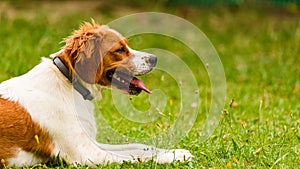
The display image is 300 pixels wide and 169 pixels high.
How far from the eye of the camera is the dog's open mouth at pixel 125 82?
5.41 m

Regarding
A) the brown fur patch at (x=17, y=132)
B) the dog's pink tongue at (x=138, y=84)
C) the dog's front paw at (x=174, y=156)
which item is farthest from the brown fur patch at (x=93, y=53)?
the dog's front paw at (x=174, y=156)

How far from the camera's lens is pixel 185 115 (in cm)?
718

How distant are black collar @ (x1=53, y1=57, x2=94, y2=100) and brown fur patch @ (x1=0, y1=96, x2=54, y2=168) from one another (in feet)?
1.45

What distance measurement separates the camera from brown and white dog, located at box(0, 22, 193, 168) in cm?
514

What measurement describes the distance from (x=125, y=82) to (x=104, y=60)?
241mm

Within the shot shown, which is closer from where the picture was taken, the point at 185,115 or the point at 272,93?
the point at 185,115

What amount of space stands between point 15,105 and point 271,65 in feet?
17.9

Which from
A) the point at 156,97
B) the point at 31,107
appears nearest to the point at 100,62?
the point at 31,107

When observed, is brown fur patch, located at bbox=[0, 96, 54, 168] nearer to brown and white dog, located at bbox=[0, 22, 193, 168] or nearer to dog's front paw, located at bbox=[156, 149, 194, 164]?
brown and white dog, located at bbox=[0, 22, 193, 168]

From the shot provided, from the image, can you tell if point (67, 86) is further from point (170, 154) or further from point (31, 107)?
point (170, 154)

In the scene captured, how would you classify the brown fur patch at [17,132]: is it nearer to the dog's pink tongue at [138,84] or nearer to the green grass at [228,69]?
the green grass at [228,69]

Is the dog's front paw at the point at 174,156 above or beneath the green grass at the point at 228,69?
beneath

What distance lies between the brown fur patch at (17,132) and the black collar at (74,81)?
0.44 metres

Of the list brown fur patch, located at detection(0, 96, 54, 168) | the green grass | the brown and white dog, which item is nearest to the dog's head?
the brown and white dog
